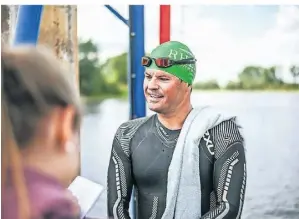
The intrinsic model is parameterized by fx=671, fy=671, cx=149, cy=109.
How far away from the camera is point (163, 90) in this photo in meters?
2.11

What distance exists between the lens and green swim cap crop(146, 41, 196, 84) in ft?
6.85

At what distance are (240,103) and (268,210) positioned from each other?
13.8 inches

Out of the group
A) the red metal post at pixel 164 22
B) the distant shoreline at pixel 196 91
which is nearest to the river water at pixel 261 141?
the distant shoreline at pixel 196 91

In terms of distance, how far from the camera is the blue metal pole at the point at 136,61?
2135 mm

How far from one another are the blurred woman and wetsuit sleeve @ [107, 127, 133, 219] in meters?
0.11

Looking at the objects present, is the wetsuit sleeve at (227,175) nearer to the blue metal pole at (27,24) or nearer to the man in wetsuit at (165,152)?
the man in wetsuit at (165,152)

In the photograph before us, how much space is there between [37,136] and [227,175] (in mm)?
588

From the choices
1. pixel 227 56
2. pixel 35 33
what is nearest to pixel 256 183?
pixel 227 56

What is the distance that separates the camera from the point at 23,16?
2.14m

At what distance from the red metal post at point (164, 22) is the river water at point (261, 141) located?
21 cm

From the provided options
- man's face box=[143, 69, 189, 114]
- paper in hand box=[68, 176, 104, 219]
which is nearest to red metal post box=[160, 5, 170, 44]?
man's face box=[143, 69, 189, 114]

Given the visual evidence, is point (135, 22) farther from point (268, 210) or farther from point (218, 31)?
point (268, 210)

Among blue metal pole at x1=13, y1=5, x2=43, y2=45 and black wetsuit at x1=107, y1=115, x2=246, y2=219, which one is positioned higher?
blue metal pole at x1=13, y1=5, x2=43, y2=45

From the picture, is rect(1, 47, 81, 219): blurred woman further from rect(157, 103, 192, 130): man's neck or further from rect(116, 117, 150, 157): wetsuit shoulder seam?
rect(157, 103, 192, 130): man's neck
